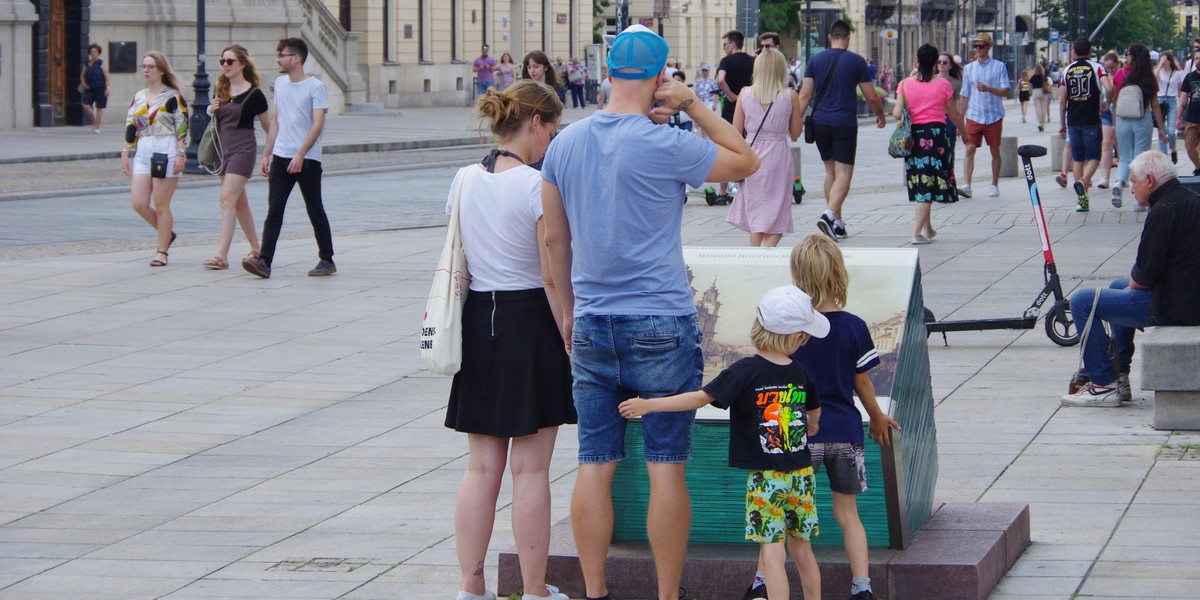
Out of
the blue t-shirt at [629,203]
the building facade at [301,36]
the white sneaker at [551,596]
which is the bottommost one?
the white sneaker at [551,596]

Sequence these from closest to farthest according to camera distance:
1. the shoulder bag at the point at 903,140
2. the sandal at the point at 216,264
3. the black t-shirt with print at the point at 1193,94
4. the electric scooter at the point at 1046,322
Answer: the electric scooter at the point at 1046,322, the sandal at the point at 216,264, the shoulder bag at the point at 903,140, the black t-shirt with print at the point at 1193,94

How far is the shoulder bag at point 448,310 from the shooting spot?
5094mm

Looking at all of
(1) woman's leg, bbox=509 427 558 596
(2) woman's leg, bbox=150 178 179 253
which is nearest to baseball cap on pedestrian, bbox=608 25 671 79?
(1) woman's leg, bbox=509 427 558 596

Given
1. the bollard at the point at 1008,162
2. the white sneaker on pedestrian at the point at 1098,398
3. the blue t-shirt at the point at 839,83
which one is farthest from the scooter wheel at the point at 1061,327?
the bollard at the point at 1008,162

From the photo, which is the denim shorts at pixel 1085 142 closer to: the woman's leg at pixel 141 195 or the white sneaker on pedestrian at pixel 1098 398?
the woman's leg at pixel 141 195

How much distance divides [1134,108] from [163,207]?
1001 centimetres

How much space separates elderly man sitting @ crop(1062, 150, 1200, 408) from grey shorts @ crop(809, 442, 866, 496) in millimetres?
3362

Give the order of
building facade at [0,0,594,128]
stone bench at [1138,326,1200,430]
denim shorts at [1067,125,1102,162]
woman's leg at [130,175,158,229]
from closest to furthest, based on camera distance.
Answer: stone bench at [1138,326,1200,430]
woman's leg at [130,175,158,229]
denim shorts at [1067,125,1102,162]
building facade at [0,0,594,128]

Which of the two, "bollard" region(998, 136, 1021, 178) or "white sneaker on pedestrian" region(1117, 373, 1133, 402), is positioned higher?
"bollard" region(998, 136, 1021, 178)

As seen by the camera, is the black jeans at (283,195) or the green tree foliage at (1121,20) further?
the green tree foliage at (1121,20)

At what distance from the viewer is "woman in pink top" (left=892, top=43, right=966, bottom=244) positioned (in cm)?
1434

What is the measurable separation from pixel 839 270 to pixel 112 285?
28.0 ft

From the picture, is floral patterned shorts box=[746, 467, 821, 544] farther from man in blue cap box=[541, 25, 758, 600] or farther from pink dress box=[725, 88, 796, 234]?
pink dress box=[725, 88, 796, 234]

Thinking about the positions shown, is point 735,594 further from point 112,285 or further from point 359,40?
point 359,40
